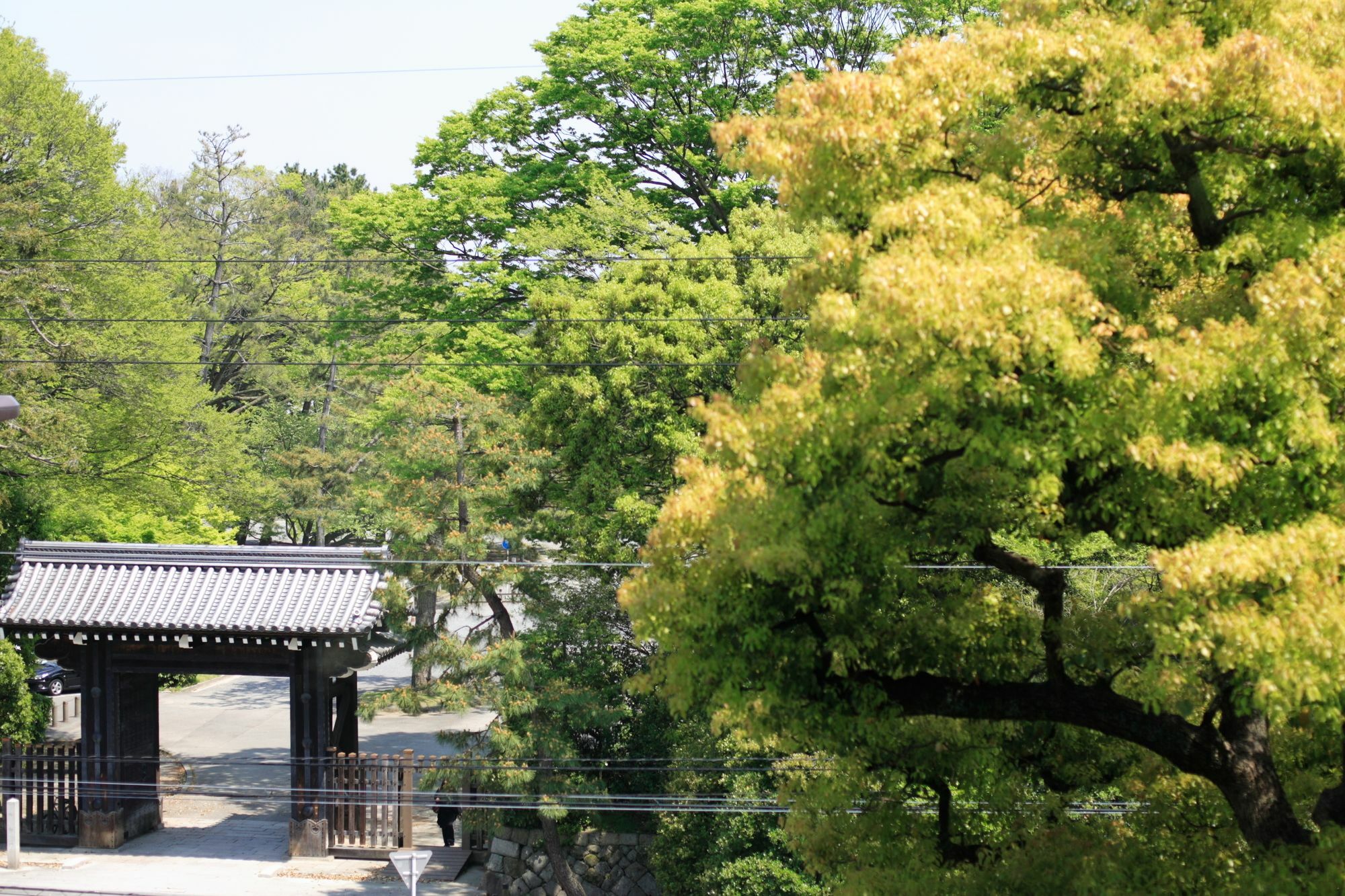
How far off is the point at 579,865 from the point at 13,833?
311 inches

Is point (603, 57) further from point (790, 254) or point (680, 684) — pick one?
point (680, 684)

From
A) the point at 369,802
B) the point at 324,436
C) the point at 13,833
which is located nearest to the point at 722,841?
the point at 369,802

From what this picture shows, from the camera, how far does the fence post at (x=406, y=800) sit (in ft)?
55.5

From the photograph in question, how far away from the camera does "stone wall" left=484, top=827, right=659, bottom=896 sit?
1667cm

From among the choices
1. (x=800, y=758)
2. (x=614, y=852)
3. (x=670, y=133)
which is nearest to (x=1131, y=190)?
(x=800, y=758)

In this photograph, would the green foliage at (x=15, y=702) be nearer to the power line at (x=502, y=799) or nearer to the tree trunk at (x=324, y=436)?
the power line at (x=502, y=799)

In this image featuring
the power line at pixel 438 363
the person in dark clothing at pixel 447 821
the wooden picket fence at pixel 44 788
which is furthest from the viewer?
the person in dark clothing at pixel 447 821

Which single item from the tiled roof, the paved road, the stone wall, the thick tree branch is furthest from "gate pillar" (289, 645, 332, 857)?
the thick tree branch

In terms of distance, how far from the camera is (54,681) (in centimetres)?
2745

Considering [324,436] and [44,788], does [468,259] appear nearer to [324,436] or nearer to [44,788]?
[324,436]

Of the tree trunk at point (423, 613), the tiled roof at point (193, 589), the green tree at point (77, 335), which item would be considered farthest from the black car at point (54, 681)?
the tree trunk at point (423, 613)

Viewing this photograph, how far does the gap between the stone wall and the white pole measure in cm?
648

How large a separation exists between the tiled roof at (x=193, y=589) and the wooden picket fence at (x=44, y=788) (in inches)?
94.1

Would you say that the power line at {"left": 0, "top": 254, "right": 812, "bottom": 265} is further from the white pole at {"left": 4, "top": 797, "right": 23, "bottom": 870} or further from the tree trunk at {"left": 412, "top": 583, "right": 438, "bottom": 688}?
the white pole at {"left": 4, "top": 797, "right": 23, "bottom": 870}
